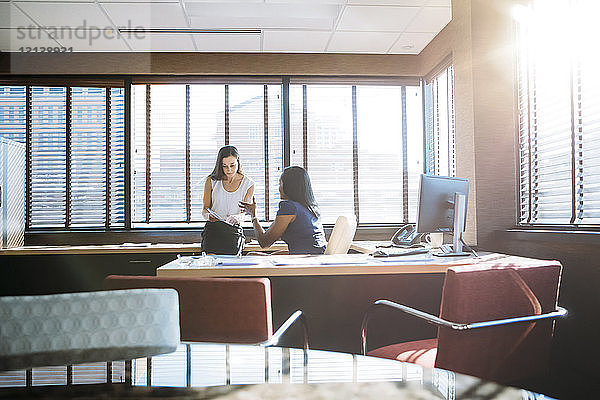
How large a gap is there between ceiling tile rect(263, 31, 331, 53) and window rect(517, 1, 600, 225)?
212cm

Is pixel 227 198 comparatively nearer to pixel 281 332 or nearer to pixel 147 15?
pixel 147 15

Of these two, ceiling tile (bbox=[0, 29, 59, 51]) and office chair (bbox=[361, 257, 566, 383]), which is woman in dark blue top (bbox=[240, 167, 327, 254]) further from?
ceiling tile (bbox=[0, 29, 59, 51])

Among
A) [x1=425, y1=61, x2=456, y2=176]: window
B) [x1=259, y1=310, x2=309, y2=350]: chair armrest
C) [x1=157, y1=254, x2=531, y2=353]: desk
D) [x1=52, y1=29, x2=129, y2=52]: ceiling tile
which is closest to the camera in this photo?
[x1=259, y1=310, x2=309, y2=350]: chair armrest

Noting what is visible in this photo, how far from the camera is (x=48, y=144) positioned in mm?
5703

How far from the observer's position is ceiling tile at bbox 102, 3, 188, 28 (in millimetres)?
4543

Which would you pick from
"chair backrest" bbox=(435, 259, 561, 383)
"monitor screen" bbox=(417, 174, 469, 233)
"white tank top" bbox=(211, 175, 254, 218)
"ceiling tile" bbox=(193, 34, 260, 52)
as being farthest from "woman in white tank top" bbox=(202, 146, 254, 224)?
"chair backrest" bbox=(435, 259, 561, 383)

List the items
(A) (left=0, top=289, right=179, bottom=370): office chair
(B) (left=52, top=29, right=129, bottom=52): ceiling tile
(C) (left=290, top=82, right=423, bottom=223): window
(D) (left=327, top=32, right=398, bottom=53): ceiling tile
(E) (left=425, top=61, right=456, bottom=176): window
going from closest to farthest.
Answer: (A) (left=0, top=289, right=179, bottom=370): office chair → (E) (left=425, top=61, right=456, bottom=176): window → (B) (left=52, top=29, right=129, bottom=52): ceiling tile → (D) (left=327, top=32, right=398, bottom=53): ceiling tile → (C) (left=290, top=82, right=423, bottom=223): window

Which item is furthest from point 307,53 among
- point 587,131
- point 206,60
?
point 587,131

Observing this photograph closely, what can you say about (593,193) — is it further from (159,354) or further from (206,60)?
(206,60)

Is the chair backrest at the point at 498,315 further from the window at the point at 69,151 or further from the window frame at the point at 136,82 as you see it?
the window at the point at 69,151

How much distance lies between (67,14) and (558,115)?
13.4ft

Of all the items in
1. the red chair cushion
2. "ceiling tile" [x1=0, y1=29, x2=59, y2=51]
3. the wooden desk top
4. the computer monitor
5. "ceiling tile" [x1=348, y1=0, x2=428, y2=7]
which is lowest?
the red chair cushion

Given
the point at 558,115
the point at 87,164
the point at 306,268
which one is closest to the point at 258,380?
the point at 306,268

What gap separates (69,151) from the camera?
5.70m
